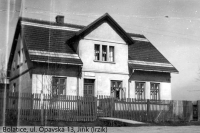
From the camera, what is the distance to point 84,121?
58.7 ft

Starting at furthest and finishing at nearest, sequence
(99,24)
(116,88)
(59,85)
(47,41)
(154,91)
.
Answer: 1. (154,91)
2. (116,88)
3. (99,24)
4. (47,41)
5. (59,85)

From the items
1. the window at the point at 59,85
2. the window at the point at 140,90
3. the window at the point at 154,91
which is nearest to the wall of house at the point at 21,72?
the window at the point at 59,85

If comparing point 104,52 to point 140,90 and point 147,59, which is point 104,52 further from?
point 140,90

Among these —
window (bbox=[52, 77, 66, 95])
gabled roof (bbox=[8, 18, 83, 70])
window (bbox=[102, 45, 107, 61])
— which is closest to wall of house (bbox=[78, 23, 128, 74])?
window (bbox=[102, 45, 107, 61])

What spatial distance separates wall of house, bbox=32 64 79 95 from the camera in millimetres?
20922

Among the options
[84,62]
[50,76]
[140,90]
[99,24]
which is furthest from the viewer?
[140,90]

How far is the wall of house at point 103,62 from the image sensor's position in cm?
2272

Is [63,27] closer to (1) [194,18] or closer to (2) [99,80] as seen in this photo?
(2) [99,80]

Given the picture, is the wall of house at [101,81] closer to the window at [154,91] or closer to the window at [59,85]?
the window at [59,85]

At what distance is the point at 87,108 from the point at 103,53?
610 cm

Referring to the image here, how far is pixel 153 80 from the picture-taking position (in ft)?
82.9

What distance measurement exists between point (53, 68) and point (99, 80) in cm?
334

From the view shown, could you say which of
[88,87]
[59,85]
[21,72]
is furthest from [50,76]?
[88,87]

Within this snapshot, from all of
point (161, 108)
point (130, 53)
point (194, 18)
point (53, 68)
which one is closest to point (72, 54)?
point (53, 68)
